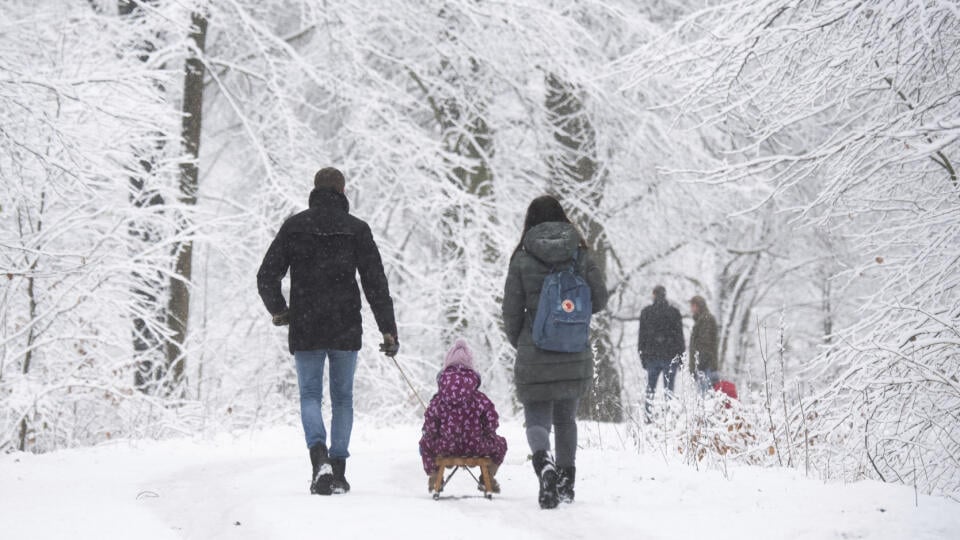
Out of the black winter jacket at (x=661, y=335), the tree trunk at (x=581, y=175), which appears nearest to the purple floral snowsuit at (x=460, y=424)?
the black winter jacket at (x=661, y=335)

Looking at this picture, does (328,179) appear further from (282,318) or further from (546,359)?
(546,359)

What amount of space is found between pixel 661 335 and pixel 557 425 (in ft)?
20.8

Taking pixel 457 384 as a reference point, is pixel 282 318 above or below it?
above

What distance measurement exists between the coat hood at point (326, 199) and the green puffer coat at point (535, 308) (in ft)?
3.96

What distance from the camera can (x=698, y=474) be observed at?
599cm

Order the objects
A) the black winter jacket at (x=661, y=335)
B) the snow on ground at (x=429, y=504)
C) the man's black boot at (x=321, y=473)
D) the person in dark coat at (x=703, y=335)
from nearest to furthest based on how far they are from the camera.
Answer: the snow on ground at (x=429, y=504), the man's black boot at (x=321, y=473), the black winter jacket at (x=661, y=335), the person in dark coat at (x=703, y=335)

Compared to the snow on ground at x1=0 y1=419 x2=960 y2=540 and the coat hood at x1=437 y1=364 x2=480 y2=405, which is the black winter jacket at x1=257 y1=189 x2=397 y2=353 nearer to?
the coat hood at x1=437 y1=364 x2=480 y2=405

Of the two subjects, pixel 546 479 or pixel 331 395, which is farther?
pixel 331 395

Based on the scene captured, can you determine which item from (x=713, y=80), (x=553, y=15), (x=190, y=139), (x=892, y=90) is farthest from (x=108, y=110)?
(x=553, y=15)

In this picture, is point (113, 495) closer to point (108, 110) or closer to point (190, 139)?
point (108, 110)

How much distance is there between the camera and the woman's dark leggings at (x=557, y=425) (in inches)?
215

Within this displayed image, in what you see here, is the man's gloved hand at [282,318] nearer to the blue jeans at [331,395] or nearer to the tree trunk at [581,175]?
the blue jeans at [331,395]

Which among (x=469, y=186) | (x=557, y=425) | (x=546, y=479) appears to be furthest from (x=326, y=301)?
(x=469, y=186)

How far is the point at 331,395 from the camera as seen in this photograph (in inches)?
232
